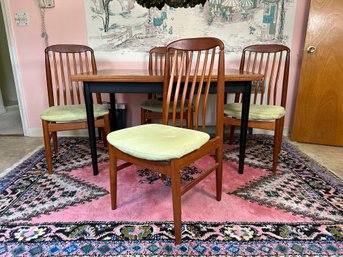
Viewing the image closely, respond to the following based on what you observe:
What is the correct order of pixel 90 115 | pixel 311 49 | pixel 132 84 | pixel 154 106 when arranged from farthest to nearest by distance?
1. pixel 311 49
2. pixel 154 106
3. pixel 90 115
4. pixel 132 84

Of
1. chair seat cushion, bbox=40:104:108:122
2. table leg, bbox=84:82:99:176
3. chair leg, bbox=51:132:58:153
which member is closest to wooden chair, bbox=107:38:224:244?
table leg, bbox=84:82:99:176

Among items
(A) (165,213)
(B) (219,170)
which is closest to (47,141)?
(A) (165,213)

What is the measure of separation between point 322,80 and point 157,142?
2.00m

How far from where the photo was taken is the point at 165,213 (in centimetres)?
138

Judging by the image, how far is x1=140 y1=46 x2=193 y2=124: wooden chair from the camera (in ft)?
7.07

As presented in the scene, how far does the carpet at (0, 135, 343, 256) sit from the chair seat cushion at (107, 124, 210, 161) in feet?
1.39

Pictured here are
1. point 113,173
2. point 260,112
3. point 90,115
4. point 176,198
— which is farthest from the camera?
point 260,112

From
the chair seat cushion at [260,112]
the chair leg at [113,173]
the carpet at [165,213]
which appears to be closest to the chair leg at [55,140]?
the carpet at [165,213]

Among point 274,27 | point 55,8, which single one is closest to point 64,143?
point 55,8

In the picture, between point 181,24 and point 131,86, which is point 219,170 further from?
point 181,24

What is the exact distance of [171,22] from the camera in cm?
248

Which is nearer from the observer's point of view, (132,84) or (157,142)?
(157,142)

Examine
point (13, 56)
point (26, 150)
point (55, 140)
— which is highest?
point (13, 56)

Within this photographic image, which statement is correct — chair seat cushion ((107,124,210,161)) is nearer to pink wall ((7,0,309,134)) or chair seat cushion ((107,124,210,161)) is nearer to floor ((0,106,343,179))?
floor ((0,106,343,179))
